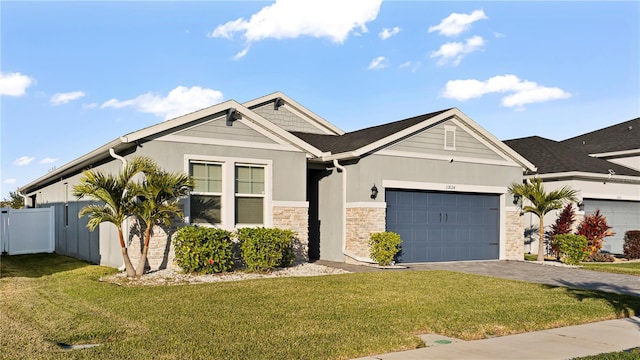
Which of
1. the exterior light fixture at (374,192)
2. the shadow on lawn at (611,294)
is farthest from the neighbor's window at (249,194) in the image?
the shadow on lawn at (611,294)

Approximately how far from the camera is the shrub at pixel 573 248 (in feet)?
62.9

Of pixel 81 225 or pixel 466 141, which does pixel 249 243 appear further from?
pixel 466 141

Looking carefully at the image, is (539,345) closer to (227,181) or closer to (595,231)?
(227,181)

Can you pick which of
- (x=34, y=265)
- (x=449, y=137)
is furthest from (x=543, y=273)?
(x=34, y=265)

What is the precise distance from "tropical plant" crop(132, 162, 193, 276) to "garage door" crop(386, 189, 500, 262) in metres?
6.93

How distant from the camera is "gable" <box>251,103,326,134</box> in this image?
22703mm

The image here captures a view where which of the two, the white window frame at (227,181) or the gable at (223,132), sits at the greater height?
the gable at (223,132)

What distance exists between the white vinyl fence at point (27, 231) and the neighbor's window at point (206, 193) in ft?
36.8

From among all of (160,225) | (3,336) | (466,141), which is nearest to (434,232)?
(466,141)

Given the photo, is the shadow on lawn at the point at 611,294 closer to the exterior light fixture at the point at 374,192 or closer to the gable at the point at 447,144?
the exterior light fixture at the point at 374,192

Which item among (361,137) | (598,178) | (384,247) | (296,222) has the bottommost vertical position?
(384,247)

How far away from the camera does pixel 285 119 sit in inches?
913

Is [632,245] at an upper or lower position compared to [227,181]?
lower

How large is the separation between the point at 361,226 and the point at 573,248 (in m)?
7.15
